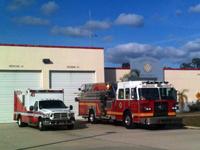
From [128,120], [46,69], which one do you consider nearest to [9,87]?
[46,69]

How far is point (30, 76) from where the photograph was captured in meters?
39.7

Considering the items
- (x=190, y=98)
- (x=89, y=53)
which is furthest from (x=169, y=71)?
(x=89, y=53)

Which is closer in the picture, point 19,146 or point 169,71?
point 19,146

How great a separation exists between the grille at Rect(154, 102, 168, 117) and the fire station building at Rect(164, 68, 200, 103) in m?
23.2

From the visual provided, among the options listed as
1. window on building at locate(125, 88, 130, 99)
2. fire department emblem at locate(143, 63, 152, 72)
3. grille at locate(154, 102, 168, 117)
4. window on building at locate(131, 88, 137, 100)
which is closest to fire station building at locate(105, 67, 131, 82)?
fire department emblem at locate(143, 63, 152, 72)

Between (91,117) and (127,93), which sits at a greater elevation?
(127,93)

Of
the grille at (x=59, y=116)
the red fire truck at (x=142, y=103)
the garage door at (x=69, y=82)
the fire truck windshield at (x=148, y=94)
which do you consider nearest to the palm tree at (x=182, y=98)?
the garage door at (x=69, y=82)

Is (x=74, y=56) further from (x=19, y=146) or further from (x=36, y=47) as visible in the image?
(x=19, y=146)

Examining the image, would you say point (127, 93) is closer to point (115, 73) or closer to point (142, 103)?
point (142, 103)

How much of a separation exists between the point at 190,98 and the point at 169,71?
422cm

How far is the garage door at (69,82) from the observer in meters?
40.7

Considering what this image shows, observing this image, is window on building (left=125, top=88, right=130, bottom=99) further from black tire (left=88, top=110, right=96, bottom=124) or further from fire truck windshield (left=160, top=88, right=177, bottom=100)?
black tire (left=88, top=110, right=96, bottom=124)

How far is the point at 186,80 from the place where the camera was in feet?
167

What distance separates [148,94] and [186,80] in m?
25.1
